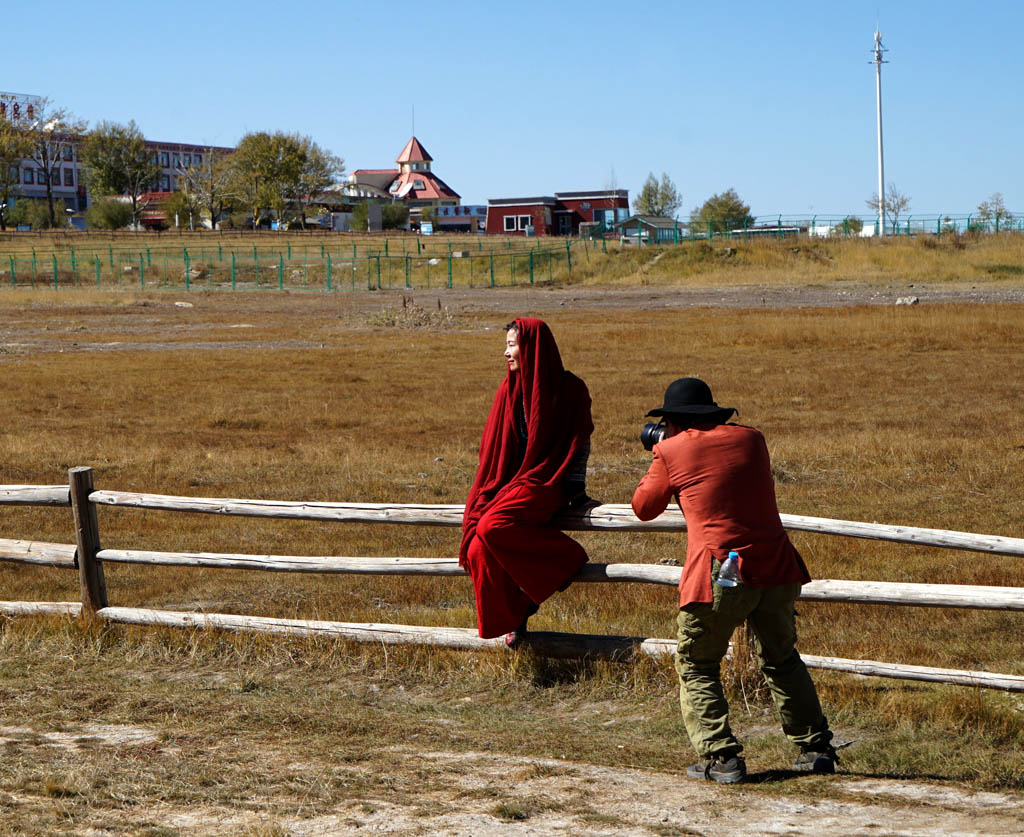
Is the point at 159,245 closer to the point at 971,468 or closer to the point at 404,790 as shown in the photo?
the point at 971,468

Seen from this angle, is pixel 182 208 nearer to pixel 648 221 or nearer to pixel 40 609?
pixel 648 221

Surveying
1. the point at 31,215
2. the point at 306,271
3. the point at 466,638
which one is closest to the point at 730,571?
the point at 466,638

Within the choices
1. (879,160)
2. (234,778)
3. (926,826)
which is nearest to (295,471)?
(234,778)

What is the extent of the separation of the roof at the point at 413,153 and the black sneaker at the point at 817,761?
538 feet

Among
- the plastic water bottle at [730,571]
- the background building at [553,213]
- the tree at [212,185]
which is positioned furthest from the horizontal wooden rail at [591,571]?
the tree at [212,185]

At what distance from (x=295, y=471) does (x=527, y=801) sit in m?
10.0

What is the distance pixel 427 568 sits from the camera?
255 inches

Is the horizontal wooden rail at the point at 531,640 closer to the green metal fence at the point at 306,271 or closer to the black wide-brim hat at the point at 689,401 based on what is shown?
the black wide-brim hat at the point at 689,401

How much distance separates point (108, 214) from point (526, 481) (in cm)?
11666

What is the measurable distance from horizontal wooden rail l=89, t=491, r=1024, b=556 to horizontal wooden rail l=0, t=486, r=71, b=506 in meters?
0.19

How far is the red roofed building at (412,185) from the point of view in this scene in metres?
155

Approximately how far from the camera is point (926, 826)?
4.04 meters

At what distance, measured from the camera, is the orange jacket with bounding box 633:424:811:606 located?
14.8 ft

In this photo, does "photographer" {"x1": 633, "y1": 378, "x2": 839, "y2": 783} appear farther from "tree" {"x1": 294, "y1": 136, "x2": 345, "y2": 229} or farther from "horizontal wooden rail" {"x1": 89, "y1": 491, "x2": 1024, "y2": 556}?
"tree" {"x1": 294, "y1": 136, "x2": 345, "y2": 229}
